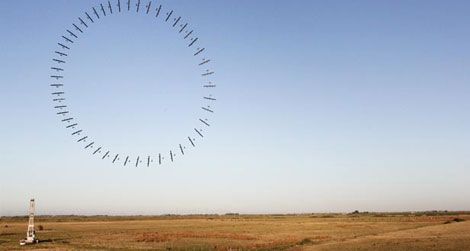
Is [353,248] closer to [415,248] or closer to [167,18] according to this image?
[415,248]

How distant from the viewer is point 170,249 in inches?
1938

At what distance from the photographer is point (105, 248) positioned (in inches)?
1996

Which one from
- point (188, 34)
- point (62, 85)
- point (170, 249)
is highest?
point (188, 34)

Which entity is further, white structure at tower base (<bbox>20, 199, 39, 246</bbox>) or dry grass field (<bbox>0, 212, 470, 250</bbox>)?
white structure at tower base (<bbox>20, 199, 39, 246</bbox>)

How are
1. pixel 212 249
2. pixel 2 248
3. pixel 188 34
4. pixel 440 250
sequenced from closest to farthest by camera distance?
pixel 188 34
pixel 440 250
pixel 212 249
pixel 2 248

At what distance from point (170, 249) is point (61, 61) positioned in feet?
98.8

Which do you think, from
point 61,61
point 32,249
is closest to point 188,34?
point 61,61

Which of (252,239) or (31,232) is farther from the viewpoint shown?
(252,239)

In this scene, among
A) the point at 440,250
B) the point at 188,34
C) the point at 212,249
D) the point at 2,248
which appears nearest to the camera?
the point at 188,34

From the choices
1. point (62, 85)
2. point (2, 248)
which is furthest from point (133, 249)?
point (62, 85)

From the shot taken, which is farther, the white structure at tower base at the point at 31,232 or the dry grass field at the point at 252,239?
the white structure at tower base at the point at 31,232

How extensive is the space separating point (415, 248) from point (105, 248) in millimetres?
29403

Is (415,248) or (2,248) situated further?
(2,248)

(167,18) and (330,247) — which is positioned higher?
(167,18)
